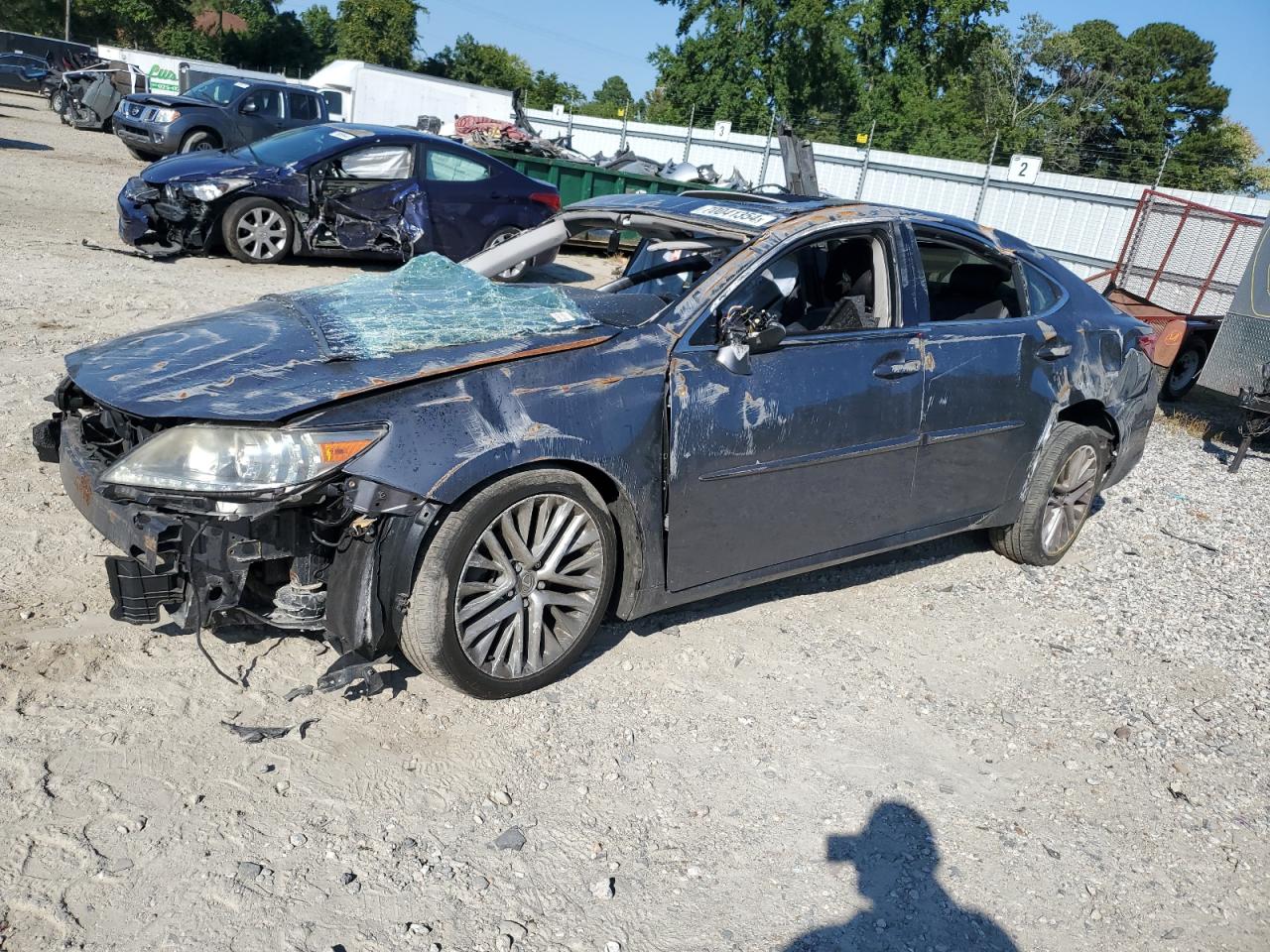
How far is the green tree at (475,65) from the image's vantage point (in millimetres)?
→ 73812

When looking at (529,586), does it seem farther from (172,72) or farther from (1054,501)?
(172,72)

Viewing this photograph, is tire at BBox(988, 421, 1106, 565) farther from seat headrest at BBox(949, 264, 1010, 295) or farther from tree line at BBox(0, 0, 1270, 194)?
tree line at BBox(0, 0, 1270, 194)

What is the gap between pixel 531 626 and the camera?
354 centimetres

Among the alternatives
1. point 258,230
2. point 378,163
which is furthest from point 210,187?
point 378,163

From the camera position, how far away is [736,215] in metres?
4.34

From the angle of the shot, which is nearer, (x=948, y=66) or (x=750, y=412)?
(x=750, y=412)

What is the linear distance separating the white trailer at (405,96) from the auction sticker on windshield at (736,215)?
29.1 m

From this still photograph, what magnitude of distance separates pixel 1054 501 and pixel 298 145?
861cm

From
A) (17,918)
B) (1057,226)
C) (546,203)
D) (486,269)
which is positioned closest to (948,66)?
(1057,226)

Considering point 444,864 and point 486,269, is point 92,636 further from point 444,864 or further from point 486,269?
point 486,269

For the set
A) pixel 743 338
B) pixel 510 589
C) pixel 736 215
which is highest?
pixel 736 215

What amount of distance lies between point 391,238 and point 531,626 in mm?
8237

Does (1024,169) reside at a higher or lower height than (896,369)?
higher

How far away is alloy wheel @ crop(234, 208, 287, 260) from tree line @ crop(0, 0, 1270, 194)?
2209cm
